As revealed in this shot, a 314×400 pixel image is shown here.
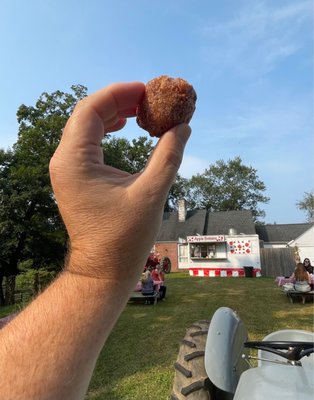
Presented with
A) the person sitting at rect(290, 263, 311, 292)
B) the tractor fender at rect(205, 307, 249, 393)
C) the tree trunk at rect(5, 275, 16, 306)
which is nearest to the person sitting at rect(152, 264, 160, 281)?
the person sitting at rect(290, 263, 311, 292)

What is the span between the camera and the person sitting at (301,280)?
11.5 m

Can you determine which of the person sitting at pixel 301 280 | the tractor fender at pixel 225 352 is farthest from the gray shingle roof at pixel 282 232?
the tractor fender at pixel 225 352

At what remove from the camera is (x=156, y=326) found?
324 inches

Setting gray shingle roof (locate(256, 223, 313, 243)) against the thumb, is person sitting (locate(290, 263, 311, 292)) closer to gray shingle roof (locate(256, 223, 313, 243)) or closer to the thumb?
the thumb

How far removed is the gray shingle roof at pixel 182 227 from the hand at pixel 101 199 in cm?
3250

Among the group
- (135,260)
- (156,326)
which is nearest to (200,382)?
(135,260)

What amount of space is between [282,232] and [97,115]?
37875 mm

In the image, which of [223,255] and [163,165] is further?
[223,255]

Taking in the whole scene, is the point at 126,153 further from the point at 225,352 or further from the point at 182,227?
the point at 225,352

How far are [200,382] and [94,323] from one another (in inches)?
100

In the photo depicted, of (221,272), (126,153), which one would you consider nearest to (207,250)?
(221,272)

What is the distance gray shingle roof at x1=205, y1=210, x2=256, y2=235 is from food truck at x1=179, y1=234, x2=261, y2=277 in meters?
4.24

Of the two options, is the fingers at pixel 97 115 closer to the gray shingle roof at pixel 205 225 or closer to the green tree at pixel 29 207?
the green tree at pixel 29 207

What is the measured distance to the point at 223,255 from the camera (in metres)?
28.6
